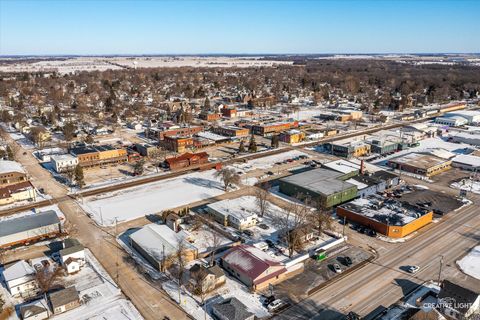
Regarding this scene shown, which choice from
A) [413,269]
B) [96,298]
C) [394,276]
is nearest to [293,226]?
[394,276]

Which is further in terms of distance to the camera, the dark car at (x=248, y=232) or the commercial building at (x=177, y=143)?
the commercial building at (x=177, y=143)

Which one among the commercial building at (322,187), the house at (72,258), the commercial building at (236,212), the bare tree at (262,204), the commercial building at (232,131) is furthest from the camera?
the commercial building at (232,131)

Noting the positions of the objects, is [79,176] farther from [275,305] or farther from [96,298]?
[275,305]

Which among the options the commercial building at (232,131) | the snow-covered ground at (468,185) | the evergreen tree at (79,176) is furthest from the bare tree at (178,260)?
the commercial building at (232,131)

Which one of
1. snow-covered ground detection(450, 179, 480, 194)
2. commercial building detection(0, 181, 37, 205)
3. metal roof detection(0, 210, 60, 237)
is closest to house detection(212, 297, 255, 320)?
metal roof detection(0, 210, 60, 237)

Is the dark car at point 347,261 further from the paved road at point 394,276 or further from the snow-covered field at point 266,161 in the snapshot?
the snow-covered field at point 266,161

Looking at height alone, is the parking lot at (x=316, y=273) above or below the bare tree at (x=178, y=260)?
below

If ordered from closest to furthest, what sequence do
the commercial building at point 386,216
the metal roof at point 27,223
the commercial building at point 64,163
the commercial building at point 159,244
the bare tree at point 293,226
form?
the commercial building at point 159,244, the bare tree at point 293,226, the metal roof at point 27,223, the commercial building at point 386,216, the commercial building at point 64,163
